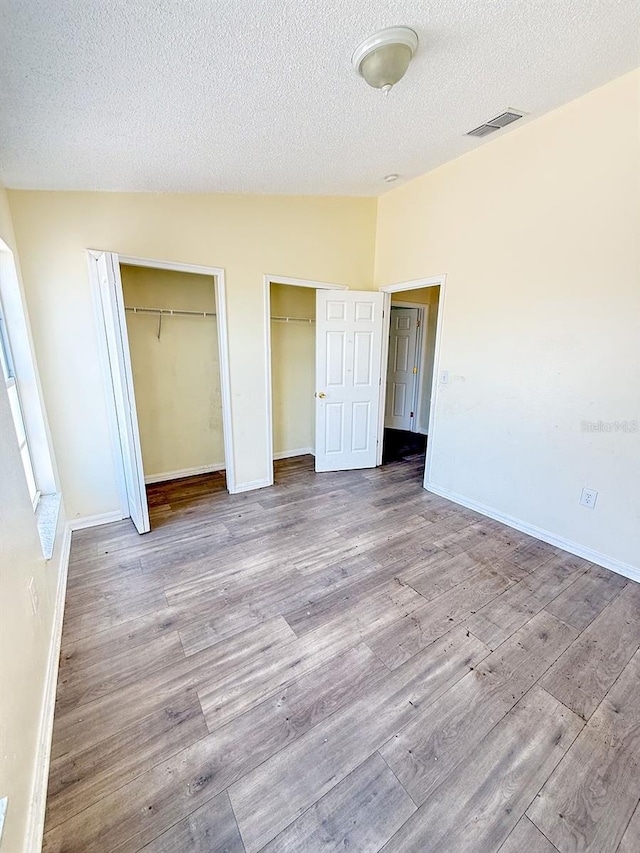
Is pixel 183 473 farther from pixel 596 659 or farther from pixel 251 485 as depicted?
pixel 596 659

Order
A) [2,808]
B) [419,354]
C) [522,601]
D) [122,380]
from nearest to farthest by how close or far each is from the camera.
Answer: [2,808] < [522,601] < [122,380] < [419,354]

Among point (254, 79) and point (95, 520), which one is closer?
point (254, 79)

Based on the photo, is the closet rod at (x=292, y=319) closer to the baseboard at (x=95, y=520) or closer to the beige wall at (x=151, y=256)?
the beige wall at (x=151, y=256)

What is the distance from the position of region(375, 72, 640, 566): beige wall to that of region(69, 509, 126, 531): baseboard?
10.1 feet

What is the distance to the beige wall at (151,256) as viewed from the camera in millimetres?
2516

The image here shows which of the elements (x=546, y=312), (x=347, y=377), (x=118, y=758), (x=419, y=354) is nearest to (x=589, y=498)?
(x=546, y=312)

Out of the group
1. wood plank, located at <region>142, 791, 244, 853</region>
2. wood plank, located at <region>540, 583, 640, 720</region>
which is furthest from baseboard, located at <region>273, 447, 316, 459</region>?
wood plank, located at <region>142, 791, 244, 853</region>

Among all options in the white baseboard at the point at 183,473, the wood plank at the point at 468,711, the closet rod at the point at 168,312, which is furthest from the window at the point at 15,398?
the wood plank at the point at 468,711

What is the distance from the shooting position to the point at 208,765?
1283mm

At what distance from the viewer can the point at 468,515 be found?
313 centimetres

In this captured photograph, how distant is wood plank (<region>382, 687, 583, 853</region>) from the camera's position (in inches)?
43.0

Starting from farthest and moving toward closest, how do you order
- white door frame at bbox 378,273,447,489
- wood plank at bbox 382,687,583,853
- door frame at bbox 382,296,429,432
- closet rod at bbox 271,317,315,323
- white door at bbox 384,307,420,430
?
white door at bbox 384,307,420,430 < door frame at bbox 382,296,429,432 < closet rod at bbox 271,317,315,323 < white door frame at bbox 378,273,447,489 < wood plank at bbox 382,687,583,853

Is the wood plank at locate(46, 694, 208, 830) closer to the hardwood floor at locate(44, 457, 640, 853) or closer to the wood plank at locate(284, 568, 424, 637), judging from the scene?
the hardwood floor at locate(44, 457, 640, 853)

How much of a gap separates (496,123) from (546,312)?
1.35 m
